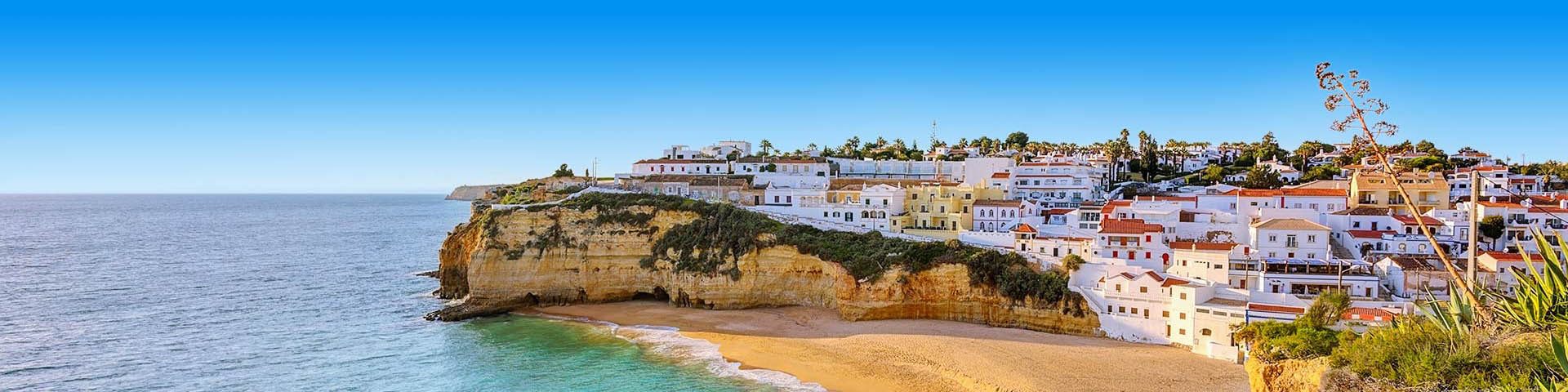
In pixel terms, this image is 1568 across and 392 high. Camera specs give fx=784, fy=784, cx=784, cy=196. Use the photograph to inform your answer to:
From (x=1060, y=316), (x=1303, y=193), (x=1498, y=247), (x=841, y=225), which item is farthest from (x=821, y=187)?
(x=1498, y=247)

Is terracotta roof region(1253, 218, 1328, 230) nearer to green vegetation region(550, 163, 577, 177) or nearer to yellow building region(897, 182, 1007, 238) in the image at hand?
yellow building region(897, 182, 1007, 238)

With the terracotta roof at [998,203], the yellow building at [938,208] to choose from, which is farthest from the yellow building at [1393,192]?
the yellow building at [938,208]

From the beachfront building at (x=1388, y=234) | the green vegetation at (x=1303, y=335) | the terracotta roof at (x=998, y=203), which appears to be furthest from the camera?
the terracotta roof at (x=998, y=203)

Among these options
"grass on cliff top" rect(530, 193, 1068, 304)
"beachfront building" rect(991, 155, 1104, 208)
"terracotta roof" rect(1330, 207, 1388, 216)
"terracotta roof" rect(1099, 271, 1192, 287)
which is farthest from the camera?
"beachfront building" rect(991, 155, 1104, 208)

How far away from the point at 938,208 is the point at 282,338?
34.2 meters

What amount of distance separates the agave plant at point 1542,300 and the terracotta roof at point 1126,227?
937 inches

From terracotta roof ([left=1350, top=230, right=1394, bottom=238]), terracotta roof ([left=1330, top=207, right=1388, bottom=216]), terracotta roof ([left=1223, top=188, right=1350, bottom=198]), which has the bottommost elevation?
terracotta roof ([left=1350, top=230, right=1394, bottom=238])

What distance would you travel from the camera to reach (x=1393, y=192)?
Result: 146 ft

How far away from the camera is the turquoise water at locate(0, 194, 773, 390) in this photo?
2817 centimetres

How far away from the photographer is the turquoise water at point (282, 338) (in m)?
28.2

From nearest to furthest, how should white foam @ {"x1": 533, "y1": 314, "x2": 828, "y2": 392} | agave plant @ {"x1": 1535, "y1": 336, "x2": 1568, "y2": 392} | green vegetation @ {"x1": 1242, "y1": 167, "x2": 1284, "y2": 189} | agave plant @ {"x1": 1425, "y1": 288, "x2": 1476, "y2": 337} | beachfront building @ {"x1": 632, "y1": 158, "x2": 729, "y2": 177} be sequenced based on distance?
agave plant @ {"x1": 1535, "y1": 336, "x2": 1568, "y2": 392}, agave plant @ {"x1": 1425, "y1": 288, "x2": 1476, "y2": 337}, white foam @ {"x1": 533, "y1": 314, "x2": 828, "y2": 392}, green vegetation @ {"x1": 1242, "y1": 167, "x2": 1284, "y2": 189}, beachfront building @ {"x1": 632, "y1": 158, "x2": 729, "y2": 177}

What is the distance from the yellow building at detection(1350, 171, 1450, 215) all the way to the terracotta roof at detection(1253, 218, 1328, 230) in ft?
32.4

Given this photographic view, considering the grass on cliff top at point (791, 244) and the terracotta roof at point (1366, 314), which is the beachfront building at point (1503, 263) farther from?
the grass on cliff top at point (791, 244)

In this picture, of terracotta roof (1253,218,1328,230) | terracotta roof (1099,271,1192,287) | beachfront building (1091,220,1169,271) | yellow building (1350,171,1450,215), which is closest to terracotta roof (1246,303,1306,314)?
terracotta roof (1099,271,1192,287)
